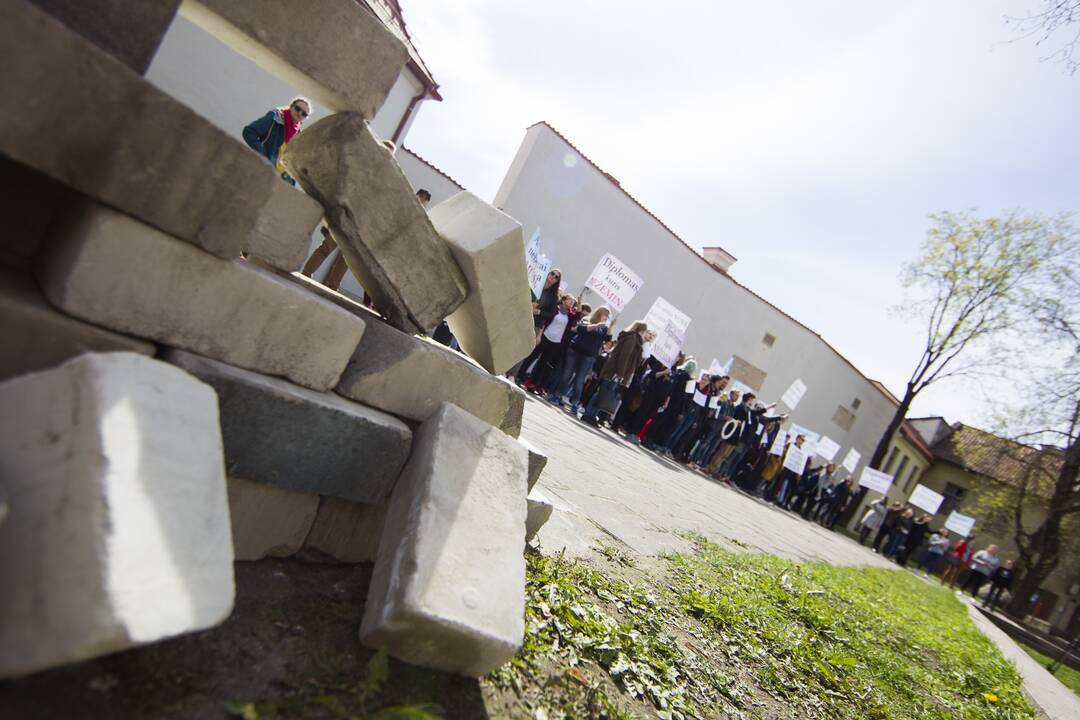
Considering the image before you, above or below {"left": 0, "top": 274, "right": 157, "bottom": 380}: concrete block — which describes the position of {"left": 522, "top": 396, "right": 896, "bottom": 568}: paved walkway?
below

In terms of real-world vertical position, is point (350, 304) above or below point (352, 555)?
above

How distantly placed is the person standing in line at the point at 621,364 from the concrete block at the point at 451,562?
7.87 metres

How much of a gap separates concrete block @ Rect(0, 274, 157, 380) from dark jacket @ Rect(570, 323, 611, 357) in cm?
789

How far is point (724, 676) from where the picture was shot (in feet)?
8.27

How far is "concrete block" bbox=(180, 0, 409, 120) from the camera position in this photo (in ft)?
6.06

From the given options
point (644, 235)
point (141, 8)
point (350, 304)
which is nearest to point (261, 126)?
Result: point (350, 304)

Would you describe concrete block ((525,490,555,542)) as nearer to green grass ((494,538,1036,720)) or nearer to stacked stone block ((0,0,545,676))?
green grass ((494,538,1036,720))

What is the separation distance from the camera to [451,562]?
5.56 ft

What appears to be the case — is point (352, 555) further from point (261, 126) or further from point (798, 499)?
point (798, 499)

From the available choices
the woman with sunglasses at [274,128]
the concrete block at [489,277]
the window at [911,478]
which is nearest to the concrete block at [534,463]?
the concrete block at [489,277]

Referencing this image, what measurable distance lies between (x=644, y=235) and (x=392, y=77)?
16.7 meters

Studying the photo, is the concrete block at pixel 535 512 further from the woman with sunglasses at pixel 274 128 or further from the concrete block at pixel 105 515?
the woman with sunglasses at pixel 274 128

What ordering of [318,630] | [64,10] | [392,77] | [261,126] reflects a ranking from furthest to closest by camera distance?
[261,126], [392,77], [318,630], [64,10]

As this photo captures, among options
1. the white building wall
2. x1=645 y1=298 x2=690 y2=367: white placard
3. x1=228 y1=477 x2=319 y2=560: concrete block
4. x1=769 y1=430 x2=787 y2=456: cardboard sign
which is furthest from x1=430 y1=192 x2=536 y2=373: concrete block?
x1=769 y1=430 x2=787 y2=456: cardboard sign
